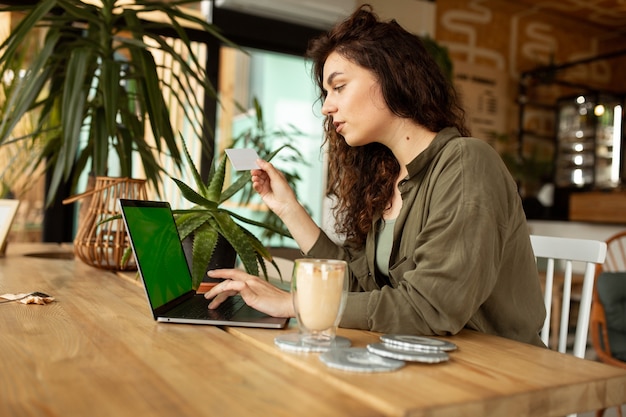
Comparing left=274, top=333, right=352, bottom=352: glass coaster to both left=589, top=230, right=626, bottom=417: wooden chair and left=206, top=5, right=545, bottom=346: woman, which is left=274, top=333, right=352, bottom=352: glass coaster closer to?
left=206, top=5, right=545, bottom=346: woman

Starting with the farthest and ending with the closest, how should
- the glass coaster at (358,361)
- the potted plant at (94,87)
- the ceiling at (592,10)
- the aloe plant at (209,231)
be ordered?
the ceiling at (592,10), the potted plant at (94,87), the aloe plant at (209,231), the glass coaster at (358,361)

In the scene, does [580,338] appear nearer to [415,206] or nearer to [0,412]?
[415,206]

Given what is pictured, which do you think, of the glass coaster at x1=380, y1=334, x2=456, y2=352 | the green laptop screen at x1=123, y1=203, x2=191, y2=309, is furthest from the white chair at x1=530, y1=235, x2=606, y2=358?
the green laptop screen at x1=123, y1=203, x2=191, y2=309

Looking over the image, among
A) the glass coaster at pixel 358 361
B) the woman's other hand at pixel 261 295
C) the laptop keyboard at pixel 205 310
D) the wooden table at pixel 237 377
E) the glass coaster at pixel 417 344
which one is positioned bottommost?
the wooden table at pixel 237 377

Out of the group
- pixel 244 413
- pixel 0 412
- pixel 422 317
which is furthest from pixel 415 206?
pixel 0 412

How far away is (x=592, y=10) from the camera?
619cm

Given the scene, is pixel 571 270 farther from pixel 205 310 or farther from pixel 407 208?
pixel 205 310

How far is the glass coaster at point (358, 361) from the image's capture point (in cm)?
77

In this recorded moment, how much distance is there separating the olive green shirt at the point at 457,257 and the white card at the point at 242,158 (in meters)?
0.34

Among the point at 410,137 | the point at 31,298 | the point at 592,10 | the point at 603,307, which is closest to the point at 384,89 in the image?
the point at 410,137

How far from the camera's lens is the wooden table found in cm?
64

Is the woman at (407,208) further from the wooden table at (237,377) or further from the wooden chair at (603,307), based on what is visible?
the wooden chair at (603,307)

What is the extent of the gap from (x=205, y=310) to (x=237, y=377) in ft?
1.37

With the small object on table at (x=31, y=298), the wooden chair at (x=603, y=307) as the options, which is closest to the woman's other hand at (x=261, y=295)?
the small object on table at (x=31, y=298)
